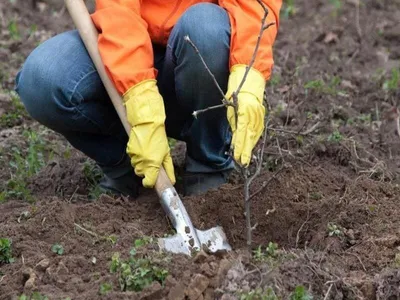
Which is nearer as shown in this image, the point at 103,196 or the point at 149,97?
the point at 149,97

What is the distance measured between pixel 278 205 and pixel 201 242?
36 centimetres

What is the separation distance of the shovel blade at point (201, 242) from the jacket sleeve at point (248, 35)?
59 centimetres

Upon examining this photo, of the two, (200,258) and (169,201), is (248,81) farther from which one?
(200,258)

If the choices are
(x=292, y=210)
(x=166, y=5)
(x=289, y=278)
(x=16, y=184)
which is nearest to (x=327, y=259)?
(x=289, y=278)

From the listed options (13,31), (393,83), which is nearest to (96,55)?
(393,83)

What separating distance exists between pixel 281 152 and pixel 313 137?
257mm

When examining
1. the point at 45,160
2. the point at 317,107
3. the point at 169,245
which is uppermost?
the point at 169,245

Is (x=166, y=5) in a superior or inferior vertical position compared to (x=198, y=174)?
superior

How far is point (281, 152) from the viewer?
3971 mm

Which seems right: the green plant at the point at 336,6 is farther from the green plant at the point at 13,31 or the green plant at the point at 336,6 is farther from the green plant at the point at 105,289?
the green plant at the point at 105,289

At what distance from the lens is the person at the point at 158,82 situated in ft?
10.9

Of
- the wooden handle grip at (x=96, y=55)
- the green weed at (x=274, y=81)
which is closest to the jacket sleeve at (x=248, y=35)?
the wooden handle grip at (x=96, y=55)

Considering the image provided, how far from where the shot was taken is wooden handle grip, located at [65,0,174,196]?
3.40m

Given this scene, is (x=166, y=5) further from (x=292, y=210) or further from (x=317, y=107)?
(x=317, y=107)
